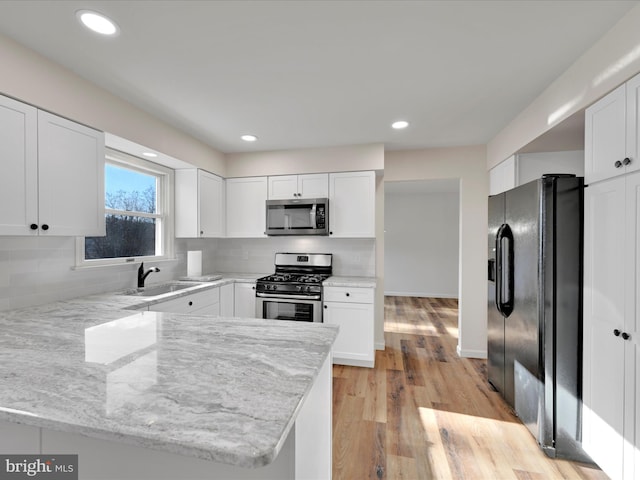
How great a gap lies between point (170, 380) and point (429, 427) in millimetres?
2052

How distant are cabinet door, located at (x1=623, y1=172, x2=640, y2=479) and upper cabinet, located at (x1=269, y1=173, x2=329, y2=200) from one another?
2.55 metres

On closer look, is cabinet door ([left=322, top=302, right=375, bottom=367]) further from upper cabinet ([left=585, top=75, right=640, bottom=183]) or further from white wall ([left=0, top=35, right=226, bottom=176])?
white wall ([left=0, top=35, right=226, bottom=176])

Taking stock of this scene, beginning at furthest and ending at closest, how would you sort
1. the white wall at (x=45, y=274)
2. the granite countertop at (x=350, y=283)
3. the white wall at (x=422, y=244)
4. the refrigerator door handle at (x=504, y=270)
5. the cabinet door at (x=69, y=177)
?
1. the white wall at (x=422, y=244)
2. the granite countertop at (x=350, y=283)
3. the refrigerator door handle at (x=504, y=270)
4. the white wall at (x=45, y=274)
5. the cabinet door at (x=69, y=177)

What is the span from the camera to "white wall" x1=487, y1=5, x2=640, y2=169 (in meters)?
1.44

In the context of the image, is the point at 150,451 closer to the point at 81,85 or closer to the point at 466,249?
the point at 81,85

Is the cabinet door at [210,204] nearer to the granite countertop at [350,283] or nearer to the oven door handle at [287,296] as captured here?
the oven door handle at [287,296]

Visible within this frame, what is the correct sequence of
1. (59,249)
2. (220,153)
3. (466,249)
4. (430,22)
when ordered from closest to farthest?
(430,22) < (59,249) < (466,249) < (220,153)

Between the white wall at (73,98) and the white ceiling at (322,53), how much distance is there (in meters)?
0.07

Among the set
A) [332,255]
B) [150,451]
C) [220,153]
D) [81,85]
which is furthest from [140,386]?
[220,153]

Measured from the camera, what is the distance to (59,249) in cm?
221

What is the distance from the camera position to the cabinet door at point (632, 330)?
Result: 56.4 inches

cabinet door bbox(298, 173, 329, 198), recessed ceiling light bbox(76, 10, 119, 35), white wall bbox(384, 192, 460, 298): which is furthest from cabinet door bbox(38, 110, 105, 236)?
white wall bbox(384, 192, 460, 298)

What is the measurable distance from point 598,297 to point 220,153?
3769 millimetres

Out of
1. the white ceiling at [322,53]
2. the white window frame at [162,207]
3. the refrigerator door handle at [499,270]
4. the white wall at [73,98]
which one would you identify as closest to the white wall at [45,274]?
the white window frame at [162,207]
